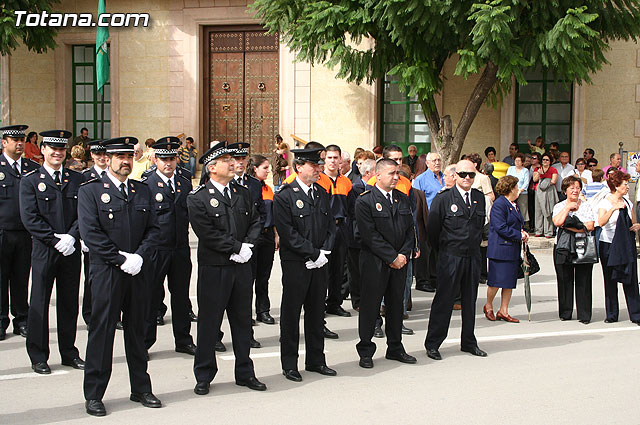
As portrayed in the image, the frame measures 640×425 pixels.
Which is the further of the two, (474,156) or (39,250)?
(474,156)

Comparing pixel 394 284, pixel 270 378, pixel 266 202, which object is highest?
pixel 266 202

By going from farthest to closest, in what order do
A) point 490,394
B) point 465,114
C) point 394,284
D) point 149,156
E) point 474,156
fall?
point 465,114
point 474,156
point 149,156
point 394,284
point 490,394

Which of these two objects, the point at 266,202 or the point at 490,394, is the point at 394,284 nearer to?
the point at 490,394

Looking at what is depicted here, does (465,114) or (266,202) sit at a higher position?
(465,114)

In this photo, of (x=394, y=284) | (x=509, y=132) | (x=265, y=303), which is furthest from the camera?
(x=509, y=132)

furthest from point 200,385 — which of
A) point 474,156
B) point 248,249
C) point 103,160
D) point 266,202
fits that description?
point 474,156

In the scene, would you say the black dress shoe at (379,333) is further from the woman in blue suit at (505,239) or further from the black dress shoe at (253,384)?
the black dress shoe at (253,384)

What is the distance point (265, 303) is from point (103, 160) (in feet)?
9.09

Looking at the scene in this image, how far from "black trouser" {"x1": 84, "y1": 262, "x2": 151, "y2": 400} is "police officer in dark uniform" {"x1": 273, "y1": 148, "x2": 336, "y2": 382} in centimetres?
140

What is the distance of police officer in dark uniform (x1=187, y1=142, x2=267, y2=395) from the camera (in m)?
6.64

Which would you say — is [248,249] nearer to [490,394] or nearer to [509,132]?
[490,394]

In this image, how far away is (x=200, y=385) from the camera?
6641mm


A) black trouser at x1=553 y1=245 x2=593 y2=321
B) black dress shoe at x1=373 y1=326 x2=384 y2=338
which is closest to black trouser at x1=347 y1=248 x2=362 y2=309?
black dress shoe at x1=373 y1=326 x2=384 y2=338

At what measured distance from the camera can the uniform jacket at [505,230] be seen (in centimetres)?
948
